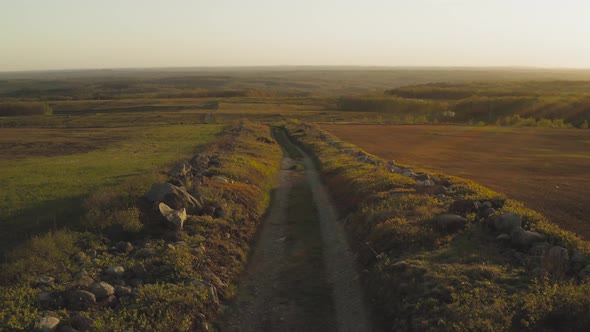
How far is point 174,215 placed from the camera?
17.8m

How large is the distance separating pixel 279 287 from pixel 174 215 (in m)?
5.69

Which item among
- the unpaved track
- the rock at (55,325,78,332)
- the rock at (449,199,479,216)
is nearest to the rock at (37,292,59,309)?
the rock at (55,325,78,332)

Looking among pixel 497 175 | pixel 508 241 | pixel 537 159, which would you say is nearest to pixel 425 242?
pixel 508 241

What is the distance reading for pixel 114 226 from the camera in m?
17.3

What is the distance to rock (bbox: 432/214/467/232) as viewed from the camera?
52.6 ft

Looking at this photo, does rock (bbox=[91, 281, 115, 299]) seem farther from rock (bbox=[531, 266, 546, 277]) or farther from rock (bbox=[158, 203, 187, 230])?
rock (bbox=[531, 266, 546, 277])

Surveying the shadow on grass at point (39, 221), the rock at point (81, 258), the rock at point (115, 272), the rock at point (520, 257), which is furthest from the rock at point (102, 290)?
the rock at point (520, 257)

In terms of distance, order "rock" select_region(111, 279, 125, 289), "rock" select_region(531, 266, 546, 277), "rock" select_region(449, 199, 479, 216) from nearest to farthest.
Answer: "rock" select_region(531, 266, 546, 277)
"rock" select_region(111, 279, 125, 289)
"rock" select_region(449, 199, 479, 216)

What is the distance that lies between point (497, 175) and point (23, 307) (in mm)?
31060

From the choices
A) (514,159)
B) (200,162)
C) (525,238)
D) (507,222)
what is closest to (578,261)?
(525,238)

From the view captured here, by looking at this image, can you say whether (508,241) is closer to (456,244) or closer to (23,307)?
(456,244)

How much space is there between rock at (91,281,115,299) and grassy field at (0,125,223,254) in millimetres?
7392

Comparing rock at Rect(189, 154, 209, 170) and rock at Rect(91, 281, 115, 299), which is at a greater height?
rock at Rect(91, 281, 115, 299)

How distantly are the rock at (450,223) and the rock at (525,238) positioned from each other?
196 cm
